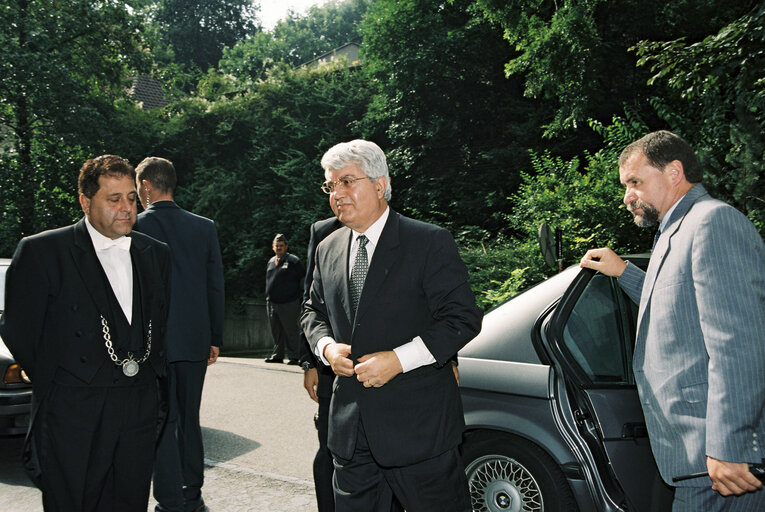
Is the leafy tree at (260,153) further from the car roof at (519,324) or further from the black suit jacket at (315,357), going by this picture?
the car roof at (519,324)

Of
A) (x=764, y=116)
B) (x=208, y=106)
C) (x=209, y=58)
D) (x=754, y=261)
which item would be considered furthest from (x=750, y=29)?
(x=209, y=58)

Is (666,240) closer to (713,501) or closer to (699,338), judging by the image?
(699,338)

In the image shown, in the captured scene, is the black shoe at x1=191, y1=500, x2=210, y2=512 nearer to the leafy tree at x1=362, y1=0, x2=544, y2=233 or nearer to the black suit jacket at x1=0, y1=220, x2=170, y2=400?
the black suit jacket at x1=0, y1=220, x2=170, y2=400

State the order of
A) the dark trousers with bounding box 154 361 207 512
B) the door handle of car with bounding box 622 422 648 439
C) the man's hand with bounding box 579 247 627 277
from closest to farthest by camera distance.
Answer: the man's hand with bounding box 579 247 627 277, the door handle of car with bounding box 622 422 648 439, the dark trousers with bounding box 154 361 207 512

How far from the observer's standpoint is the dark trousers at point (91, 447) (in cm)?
291

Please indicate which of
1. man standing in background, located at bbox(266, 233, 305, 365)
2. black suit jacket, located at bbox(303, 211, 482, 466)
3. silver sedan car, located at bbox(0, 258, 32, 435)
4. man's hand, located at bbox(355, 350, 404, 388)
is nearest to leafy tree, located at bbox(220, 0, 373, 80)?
man standing in background, located at bbox(266, 233, 305, 365)

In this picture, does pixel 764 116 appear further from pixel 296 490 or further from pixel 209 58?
pixel 209 58

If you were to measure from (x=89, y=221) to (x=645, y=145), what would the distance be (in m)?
2.44

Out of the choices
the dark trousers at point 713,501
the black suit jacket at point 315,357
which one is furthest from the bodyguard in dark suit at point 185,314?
the dark trousers at point 713,501

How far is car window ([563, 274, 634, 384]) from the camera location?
3.46 meters

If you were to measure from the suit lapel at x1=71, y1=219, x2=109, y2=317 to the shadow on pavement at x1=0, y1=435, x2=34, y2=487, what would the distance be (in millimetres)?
2824

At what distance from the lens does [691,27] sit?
1269 cm

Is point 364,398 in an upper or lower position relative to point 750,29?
lower

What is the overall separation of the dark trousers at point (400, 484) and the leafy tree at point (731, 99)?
505cm
